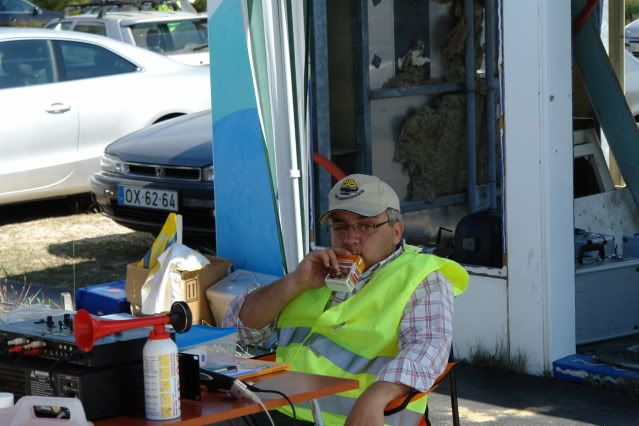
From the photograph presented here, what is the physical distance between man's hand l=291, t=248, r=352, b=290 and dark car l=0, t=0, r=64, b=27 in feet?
58.3

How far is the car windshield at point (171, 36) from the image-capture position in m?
13.3

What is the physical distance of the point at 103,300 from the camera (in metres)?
7.09

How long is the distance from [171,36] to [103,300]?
6.80 m

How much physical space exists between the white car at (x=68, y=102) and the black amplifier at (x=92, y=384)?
22.9ft

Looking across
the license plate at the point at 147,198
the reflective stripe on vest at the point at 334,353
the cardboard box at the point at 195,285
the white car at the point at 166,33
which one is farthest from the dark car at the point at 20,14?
the reflective stripe on vest at the point at 334,353

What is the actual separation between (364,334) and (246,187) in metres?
3.21

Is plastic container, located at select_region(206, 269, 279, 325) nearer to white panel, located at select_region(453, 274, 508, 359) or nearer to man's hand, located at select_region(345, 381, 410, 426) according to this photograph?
white panel, located at select_region(453, 274, 508, 359)

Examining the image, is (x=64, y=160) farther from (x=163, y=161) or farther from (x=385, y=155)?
(x=385, y=155)

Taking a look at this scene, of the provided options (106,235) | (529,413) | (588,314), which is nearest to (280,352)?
(529,413)

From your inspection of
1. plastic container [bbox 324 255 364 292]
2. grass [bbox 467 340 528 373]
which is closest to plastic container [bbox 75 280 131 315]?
grass [bbox 467 340 528 373]

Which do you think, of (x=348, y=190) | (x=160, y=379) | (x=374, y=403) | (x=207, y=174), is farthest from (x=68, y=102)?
(x=160, y=379)

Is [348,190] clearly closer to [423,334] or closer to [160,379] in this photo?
[423,334]

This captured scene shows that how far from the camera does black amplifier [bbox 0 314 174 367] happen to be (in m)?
3.07

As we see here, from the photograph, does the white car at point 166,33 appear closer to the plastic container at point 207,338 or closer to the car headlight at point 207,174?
the car headlight at point 207,174
